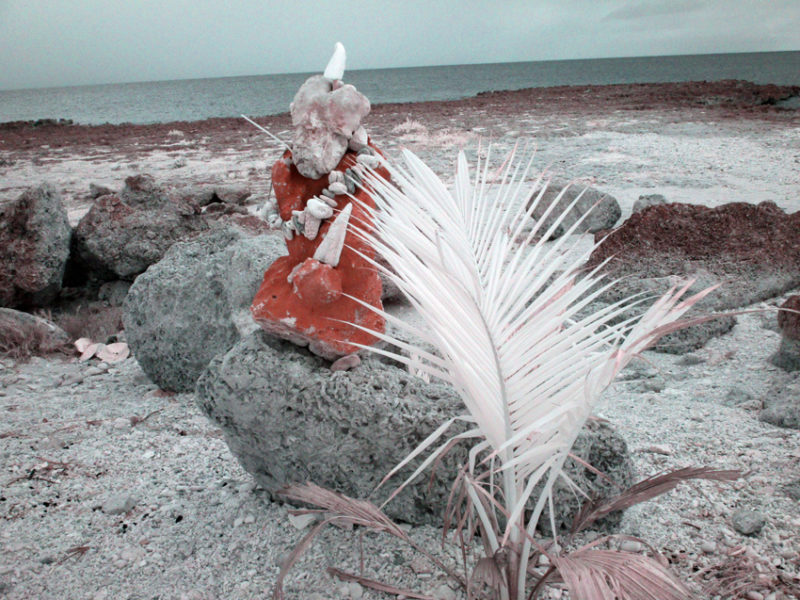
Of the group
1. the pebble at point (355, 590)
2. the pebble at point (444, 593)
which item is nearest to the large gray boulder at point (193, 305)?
the pebble at point (355, 590)

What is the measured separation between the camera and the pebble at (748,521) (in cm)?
220

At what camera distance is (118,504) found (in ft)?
8.54

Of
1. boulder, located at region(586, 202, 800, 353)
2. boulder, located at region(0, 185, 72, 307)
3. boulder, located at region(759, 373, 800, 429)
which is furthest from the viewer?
boulder, located at region(0, 185, 72, 307)

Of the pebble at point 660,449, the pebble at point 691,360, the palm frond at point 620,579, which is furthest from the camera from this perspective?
the pebble at point 691,360

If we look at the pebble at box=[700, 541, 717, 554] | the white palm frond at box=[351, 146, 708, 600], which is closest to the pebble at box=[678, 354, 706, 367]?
the pebble at box=[700, 541, 717, 554]

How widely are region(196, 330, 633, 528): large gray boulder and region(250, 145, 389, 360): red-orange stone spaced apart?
0.11 m

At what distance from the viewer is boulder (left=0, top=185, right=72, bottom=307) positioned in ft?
18.4

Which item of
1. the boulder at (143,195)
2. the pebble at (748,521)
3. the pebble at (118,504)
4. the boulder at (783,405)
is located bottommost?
the pebble at (118,504)

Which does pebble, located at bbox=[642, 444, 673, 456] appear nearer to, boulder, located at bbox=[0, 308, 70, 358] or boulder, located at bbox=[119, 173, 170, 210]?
boulder, located at bbox=[0, 308, 70, 358]

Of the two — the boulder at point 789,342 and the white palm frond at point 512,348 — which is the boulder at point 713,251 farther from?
the white palm frond at point 512,348

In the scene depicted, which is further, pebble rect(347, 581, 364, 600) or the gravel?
the gravel

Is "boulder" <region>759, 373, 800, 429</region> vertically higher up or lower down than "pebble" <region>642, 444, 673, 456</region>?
higher up

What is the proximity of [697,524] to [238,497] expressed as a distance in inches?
66.9

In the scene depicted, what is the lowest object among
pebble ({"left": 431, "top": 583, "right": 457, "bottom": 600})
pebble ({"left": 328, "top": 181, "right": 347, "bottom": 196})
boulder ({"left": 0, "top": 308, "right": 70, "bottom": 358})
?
boulder ({"left": 0, "top": 308, "right": 70, "bottom": 358})
